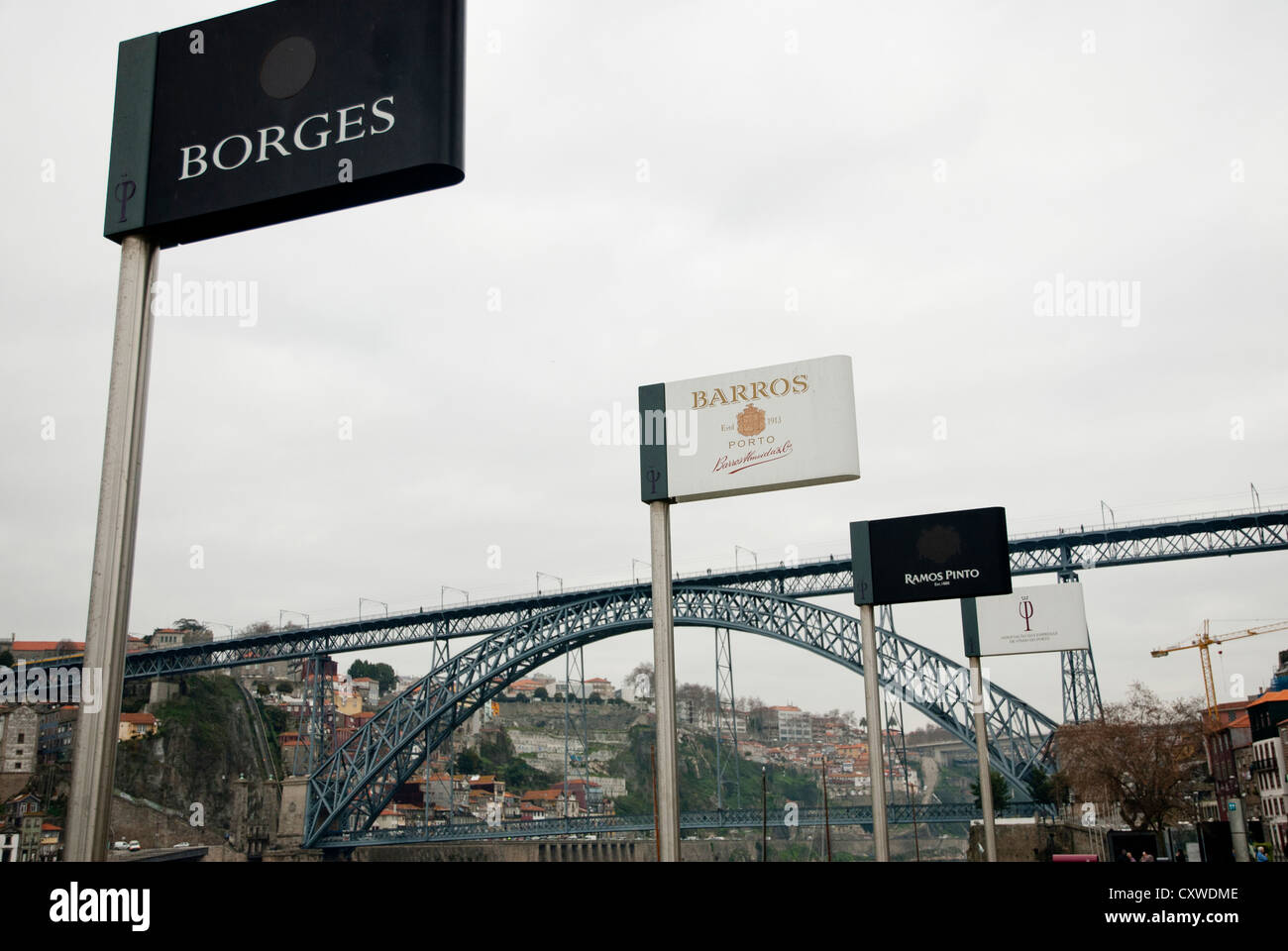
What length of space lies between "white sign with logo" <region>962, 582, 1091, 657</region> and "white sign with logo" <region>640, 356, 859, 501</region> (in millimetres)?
23436

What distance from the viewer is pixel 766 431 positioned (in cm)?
1582

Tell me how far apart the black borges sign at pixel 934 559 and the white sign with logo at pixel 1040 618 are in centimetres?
1733

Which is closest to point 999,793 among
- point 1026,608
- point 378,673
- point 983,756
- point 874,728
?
point 1026,608

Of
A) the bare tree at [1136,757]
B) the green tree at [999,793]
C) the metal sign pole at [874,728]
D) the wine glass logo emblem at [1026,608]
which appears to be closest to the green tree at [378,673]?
the green tree at [999,793]

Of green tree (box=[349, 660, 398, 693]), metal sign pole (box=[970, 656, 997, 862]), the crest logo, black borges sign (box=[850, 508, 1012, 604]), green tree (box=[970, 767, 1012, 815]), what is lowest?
green tree (box=[970, 767, 1012, 815])

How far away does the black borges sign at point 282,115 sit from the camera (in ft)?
19.6

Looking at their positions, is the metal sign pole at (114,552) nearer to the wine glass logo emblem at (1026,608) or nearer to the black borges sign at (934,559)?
the black borges sign at (934,559)

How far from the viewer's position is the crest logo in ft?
51.9

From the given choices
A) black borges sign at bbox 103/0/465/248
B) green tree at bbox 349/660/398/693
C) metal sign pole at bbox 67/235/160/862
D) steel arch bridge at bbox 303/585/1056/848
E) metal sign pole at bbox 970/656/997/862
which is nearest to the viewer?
metal sign pole at bbox 67/235/160/862

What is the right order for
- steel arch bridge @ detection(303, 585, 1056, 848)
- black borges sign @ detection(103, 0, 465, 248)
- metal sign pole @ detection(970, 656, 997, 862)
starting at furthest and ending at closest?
steel arch bridge @ detection(303, 585, 1056, 848) < metal sign pole @ detection(970, 656, 997, 862) < black borges sign @ detection(103, 0, 465, 248)

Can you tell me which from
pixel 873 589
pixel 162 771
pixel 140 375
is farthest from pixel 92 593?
pixel 162 771

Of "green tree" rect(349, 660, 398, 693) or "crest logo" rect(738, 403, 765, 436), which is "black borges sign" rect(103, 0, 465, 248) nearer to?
"crest logo" rect(738, 403, 765, 436)

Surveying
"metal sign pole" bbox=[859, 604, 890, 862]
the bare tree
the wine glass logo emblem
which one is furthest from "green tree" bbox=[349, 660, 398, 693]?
"metal sign pole" bbox=[859, 604, 890, 862]
